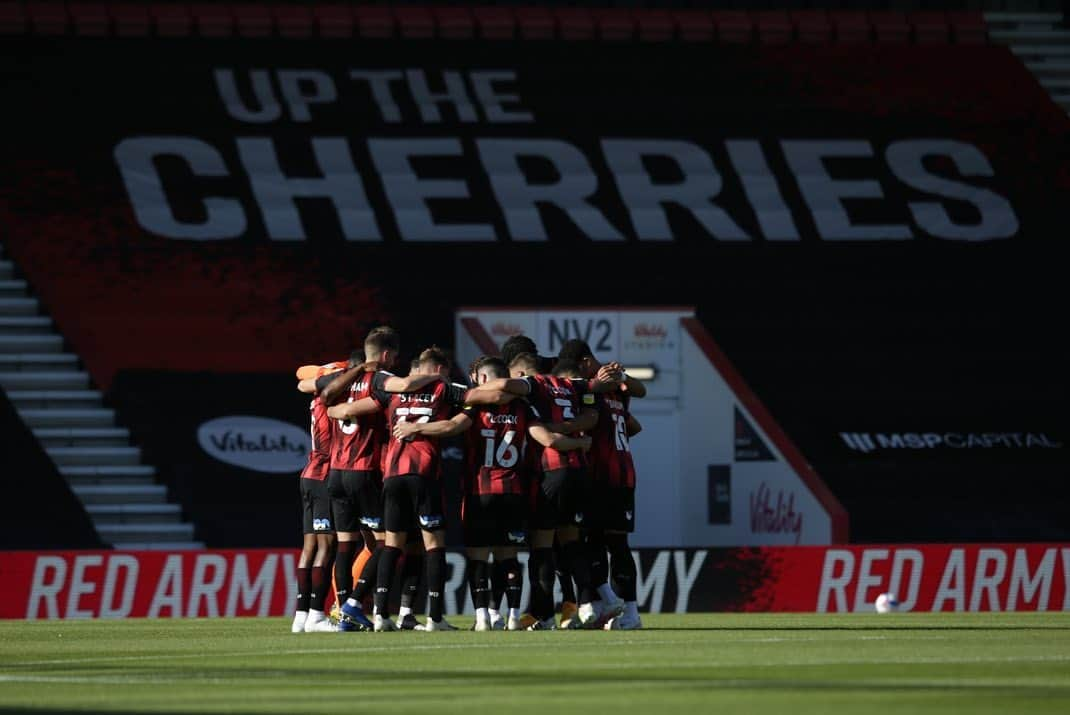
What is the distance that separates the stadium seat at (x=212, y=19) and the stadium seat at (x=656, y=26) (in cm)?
577

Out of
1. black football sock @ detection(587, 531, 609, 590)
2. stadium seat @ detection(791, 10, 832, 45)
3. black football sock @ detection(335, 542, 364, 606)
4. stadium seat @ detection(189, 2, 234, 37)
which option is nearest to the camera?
black football sock @ detection(335, 542, 364, 606)

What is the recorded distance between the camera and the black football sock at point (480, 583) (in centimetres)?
1384

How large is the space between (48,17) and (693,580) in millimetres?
13142

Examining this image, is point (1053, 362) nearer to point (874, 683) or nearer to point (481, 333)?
point (481, 333)

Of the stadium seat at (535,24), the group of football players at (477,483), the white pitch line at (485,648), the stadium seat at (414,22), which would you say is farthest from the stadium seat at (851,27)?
the white pitch line at (485,648)

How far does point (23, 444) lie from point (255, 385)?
9.73 feet

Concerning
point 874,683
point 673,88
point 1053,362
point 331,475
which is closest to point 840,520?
point 1053,362

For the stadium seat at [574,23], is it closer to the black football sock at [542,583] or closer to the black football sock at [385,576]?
the black football sock at [542,583]

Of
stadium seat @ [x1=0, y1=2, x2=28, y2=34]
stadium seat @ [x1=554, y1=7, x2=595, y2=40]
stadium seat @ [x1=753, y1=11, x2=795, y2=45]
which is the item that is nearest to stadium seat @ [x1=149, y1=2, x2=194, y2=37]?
stadium seat @ [x1=0, y1=2, x2=28, y2=34]

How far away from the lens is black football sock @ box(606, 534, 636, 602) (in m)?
14.2

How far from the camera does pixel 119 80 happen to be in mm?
27734

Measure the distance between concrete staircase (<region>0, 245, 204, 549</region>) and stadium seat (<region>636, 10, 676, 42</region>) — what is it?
30.2ft

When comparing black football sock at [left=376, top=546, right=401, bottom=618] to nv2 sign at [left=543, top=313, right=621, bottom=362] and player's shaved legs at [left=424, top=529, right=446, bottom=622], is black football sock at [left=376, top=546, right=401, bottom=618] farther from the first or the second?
nv2 sign at [left=543, top=313, right=621, bottom=362]

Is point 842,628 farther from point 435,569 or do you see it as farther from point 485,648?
point 485,648
